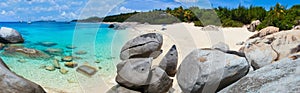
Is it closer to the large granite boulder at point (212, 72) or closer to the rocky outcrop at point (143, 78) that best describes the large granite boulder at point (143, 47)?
the rocky outcrop at point (143, 78)

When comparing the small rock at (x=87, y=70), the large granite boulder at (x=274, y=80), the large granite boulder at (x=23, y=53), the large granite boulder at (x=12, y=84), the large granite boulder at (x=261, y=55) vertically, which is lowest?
the large granite boulder at (x=23, y=53)

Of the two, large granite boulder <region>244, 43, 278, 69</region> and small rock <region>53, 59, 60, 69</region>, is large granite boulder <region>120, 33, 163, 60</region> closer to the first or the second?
small rock <region>53, 59, 60, 69</region>

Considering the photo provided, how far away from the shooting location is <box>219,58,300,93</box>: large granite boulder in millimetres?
1669

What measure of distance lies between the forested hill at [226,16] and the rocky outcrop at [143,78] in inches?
126

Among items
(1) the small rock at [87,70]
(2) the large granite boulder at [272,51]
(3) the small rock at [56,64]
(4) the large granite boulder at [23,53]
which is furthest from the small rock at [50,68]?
(2) the large granite boulder at [272,51]

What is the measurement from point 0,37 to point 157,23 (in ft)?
18.1

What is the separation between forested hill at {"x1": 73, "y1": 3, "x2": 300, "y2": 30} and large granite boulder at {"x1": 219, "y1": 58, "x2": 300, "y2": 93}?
497 centimetres

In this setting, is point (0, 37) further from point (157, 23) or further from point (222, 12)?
point (222, 12)

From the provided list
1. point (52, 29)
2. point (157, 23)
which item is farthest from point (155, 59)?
point (52, 29)

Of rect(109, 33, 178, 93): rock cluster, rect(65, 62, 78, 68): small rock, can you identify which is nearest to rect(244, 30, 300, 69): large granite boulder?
rect(109, 33, 178, 93): rock cluster

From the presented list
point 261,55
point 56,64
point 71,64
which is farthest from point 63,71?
point 261,55

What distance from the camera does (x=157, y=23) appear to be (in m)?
9.33

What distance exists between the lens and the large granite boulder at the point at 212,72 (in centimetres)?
354

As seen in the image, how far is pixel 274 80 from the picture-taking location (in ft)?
6.06
